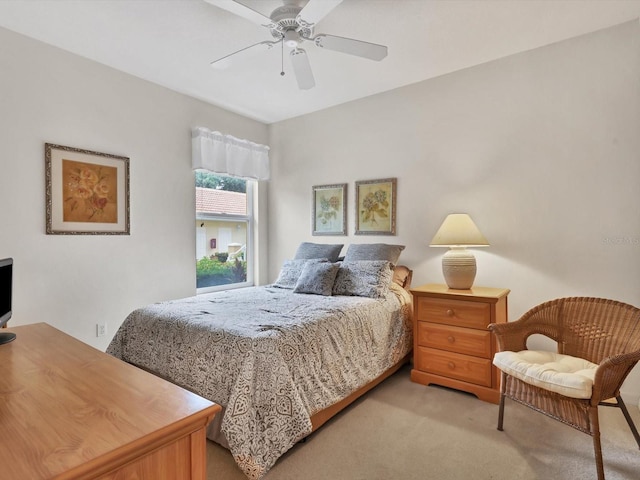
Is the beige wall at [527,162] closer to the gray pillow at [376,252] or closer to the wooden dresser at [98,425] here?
the gray pillow at [376,252]

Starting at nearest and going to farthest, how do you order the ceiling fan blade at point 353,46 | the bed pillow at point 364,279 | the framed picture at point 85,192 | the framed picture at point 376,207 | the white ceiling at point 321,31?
the ceiling fan blade at point 353,46, the white ceiling at point 321,31, the framed picture at point 85,192, the bed pillow at point 364,279, the framed picture at point 376,207

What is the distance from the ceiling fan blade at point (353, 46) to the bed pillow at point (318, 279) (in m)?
1.65

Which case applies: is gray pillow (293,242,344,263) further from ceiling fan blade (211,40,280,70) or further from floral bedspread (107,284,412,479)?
ceiling fan blade (211,40,280,70)

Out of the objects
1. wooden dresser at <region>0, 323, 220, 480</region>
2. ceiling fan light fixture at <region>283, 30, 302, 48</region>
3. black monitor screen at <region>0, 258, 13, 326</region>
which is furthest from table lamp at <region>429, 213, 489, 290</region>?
black monitor screen at <region>0, 258, 13, 326</region>

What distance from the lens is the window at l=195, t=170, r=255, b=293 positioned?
3.78 m

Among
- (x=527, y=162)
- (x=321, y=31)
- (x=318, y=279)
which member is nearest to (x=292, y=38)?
(x=321, y=31)

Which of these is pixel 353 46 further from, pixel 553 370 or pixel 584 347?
pixel 584 347

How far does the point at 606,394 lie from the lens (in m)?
1.69

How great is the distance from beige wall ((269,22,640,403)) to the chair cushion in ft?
2.65

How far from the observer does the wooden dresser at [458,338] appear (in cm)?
246

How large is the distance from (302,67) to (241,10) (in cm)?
58

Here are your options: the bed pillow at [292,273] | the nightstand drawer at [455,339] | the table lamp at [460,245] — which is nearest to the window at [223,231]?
the bed pillow at [292,273]

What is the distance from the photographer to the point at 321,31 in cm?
247

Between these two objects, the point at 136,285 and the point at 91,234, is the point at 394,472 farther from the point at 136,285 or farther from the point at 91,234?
the point at 91,234
